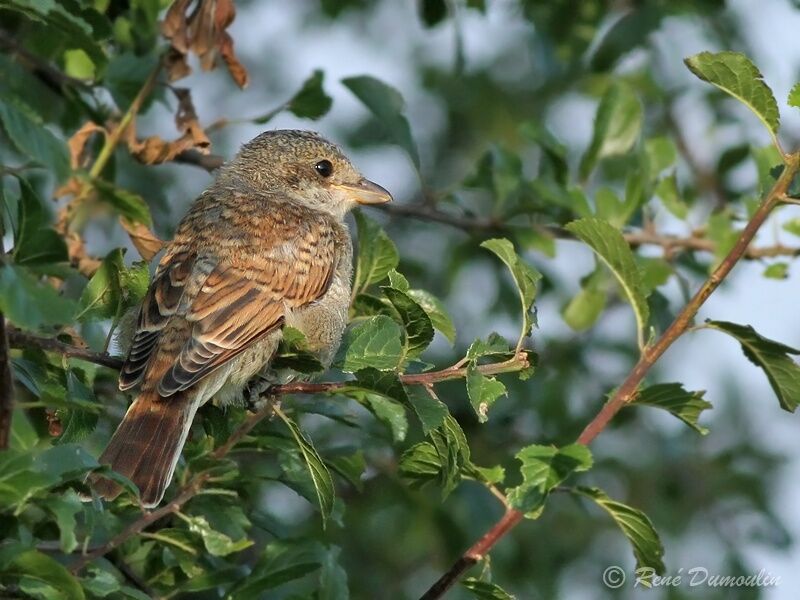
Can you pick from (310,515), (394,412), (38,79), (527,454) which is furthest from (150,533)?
(310,515)

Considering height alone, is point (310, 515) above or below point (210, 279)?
below

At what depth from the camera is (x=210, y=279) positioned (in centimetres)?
412

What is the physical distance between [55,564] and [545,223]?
2984mm

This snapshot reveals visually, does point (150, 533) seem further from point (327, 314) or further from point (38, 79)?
point (38, 79)

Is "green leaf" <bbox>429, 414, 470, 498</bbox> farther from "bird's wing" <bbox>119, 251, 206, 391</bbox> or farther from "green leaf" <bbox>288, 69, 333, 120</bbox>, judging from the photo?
"green leaf" <bbox>288, 69, 333, 120</bbox>

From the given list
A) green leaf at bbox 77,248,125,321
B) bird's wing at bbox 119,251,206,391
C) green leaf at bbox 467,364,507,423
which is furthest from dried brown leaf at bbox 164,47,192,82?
green leaf at bbox 467,364,507,423

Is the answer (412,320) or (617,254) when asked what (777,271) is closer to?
(617,254)

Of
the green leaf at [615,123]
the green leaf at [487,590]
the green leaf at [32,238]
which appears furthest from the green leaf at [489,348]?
the green leaf at [615,123]

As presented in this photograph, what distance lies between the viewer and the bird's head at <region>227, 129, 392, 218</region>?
17.4ft

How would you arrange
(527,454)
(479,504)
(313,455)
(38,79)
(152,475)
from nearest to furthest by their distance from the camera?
(527,454)
(313,455)
(152,475)
(38,79)
(479,504)

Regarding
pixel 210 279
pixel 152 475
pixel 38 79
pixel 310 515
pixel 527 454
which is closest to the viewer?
pixel 527 454

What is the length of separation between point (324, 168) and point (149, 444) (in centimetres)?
208

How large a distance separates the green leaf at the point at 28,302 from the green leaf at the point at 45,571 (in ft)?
1.57

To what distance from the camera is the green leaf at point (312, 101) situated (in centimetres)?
450
